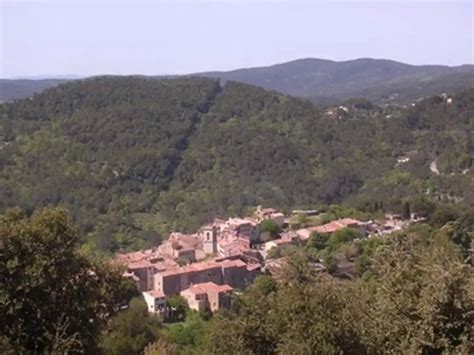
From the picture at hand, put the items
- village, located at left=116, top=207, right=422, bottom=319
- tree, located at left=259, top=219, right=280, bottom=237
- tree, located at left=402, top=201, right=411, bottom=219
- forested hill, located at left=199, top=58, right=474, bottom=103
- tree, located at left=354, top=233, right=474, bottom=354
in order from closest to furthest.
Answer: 1. tree, located at left=354, top=233, right=474, bottom=354
2. village, located at left=116, top=207, right=422, bottom=319
3. tree, located at left=259, top=219, right=280, bottom=237
4. tree, located at left=402, top=201, right=411, bottom=219
5. forested hill, located at left=199, top=58, right=474, bottom=103

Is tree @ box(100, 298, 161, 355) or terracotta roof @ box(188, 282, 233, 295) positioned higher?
tree @ box(100, 298, 161, 355)

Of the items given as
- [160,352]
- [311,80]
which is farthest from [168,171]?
[311,80]

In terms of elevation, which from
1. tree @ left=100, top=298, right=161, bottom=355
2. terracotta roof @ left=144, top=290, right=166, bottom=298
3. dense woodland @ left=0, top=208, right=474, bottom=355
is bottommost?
terracotta roof @ left=144, top=290, right=166, bottom=298

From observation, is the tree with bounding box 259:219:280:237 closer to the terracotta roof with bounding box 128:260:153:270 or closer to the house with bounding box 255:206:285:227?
the house with bounding box 255:206:285:227

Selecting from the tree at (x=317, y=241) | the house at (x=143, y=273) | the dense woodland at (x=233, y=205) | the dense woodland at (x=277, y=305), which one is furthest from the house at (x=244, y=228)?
the dense woodland at (x=277, y=305)

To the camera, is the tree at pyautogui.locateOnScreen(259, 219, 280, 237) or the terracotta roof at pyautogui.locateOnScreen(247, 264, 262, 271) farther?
the tree at pyautogui.locateOnScreen(259, 219, 280, 237)

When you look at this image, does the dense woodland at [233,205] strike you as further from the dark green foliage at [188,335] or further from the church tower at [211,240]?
the church tower at [211,240]

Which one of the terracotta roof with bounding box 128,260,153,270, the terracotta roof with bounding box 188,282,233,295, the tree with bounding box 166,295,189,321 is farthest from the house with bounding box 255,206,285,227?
the tree with bounding box 166,295,189,321
